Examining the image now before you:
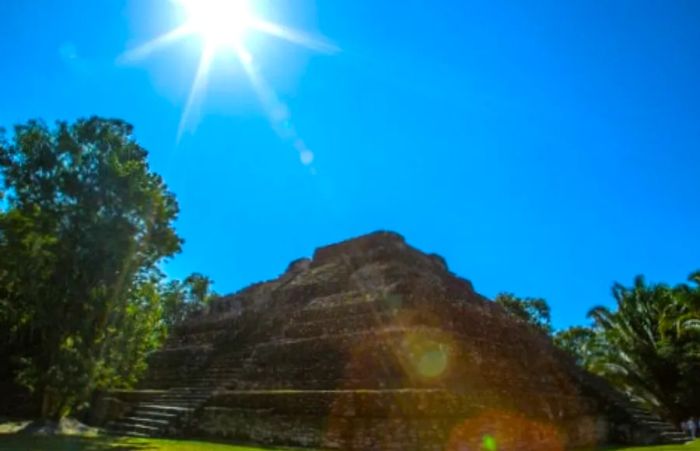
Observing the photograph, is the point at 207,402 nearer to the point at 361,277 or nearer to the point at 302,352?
the point at 302,352

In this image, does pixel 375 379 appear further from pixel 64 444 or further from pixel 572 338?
pixel 572 338

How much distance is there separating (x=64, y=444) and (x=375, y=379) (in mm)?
7825

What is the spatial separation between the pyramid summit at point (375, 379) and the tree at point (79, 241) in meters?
2.88

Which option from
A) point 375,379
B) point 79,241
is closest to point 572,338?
point 375,379

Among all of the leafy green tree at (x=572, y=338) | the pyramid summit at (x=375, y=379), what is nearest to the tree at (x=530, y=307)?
the leafy green tree at (x=572, y=338)

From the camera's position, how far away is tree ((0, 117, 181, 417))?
52.3ft

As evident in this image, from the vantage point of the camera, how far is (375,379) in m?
14.3

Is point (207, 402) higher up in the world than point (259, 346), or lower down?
lower down

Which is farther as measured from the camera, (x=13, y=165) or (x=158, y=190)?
(x=158, y=190)

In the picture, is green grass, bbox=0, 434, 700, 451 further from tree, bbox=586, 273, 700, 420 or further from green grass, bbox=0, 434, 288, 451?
tree, bbox=586, 273, 700, 420


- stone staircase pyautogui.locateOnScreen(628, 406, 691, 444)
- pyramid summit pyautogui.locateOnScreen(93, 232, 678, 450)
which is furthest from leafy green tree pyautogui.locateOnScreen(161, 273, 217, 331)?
stone staircase pyautogui.locateOnScreen(628, 406, 691, 444)

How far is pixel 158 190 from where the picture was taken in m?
17.6

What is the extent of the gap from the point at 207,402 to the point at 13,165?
9565 millimetres

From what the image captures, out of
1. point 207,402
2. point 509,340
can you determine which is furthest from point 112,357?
point 509,340
